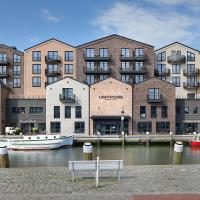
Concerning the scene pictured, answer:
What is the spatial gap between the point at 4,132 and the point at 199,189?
66248 millimetres

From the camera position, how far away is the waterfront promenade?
1379 centimetres

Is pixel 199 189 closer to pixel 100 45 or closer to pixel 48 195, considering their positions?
pixel 48 195

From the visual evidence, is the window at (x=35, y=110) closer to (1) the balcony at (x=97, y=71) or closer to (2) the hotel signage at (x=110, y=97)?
(2) the hotel signage at (x=110, y=97)

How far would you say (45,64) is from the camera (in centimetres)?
9025

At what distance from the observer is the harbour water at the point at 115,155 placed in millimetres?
44719

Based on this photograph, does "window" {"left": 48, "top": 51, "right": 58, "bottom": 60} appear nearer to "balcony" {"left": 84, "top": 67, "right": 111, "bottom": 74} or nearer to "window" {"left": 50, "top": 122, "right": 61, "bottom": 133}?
"balcony" {"left": 84, "top": 67, "right": 111, "bottom": 74}

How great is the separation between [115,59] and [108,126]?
18.0 metres

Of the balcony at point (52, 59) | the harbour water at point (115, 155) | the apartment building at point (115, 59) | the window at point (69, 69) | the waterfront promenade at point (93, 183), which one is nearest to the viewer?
the waterfront promenade at point (93, 183)

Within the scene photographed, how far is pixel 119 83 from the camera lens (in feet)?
255

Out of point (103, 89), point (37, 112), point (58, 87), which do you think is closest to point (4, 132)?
point (37, 112)

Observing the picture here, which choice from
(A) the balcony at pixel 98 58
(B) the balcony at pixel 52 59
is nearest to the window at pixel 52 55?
(B) the balcony at pixel 52 59

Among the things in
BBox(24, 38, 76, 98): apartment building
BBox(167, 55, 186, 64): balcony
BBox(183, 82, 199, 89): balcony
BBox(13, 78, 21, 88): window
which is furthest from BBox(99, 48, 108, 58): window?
BBox(183, 82, 199, 89): balcony

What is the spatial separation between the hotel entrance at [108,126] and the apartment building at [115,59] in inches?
579

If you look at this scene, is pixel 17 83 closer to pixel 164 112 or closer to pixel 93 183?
pixel 164 112
